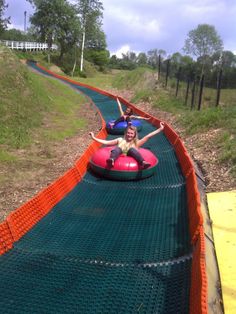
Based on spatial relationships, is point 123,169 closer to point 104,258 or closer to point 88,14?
point 104,258

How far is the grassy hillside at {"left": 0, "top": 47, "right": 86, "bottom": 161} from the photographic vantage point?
1072cm

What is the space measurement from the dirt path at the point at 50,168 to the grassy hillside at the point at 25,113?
564mm

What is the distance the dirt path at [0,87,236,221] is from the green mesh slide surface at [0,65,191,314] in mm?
722

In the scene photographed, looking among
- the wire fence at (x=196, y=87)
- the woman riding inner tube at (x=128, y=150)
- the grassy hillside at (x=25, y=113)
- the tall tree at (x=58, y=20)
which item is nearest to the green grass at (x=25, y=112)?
the grassy hillside at (x=25, y=113)

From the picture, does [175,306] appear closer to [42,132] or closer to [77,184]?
[77,184]

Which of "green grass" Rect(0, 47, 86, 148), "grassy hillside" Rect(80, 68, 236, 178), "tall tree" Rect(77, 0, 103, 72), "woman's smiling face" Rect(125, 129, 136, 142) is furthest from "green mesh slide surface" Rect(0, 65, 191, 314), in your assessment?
"tall tree" Rect(77, 0, 103, 72)

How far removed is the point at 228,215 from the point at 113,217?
164 cm

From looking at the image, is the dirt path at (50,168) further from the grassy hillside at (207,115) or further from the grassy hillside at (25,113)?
the grassy hillside at (25,113)

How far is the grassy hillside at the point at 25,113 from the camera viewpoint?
1072 centimetres

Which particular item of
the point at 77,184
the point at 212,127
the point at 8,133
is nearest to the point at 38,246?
the point at 77,184

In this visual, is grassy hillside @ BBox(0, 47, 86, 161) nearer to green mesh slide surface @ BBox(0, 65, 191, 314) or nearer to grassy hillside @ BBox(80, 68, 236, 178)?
green mesh slide surface @ BBox(0, 65, 191, 314)

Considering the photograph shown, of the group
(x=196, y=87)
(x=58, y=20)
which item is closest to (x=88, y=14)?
(x=58, y=20)

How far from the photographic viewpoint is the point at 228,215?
562cm

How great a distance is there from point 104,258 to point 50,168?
4.10 metres
